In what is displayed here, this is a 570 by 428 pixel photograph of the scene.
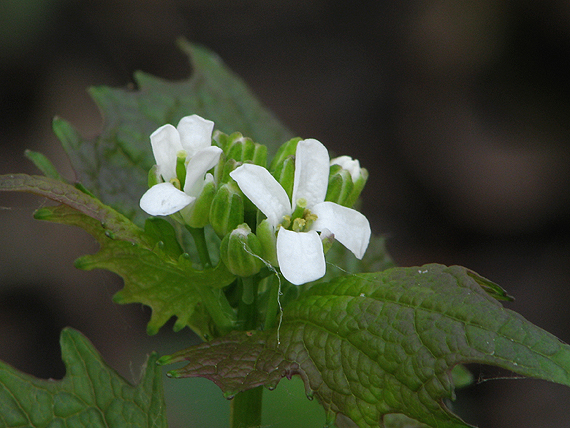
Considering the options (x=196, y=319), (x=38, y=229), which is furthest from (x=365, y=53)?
(x=196, y=319)

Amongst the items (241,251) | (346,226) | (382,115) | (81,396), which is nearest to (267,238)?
(241,251)

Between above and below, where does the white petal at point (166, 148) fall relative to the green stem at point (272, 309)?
above

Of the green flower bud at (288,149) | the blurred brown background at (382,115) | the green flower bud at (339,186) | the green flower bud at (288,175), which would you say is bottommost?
the green flower bud at (288,175)

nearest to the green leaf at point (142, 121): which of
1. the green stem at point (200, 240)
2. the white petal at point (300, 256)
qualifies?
the green stem at point (200, 240)

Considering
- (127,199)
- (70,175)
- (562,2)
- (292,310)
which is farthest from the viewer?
(562,2)

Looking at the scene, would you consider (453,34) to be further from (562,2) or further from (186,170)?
(186,170)

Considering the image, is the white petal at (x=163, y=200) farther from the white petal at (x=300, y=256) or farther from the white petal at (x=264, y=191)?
the white petal at (x=300, y=256)

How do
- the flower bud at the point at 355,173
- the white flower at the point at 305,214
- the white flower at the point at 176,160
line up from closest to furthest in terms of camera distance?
the white flower at the point at 305,214 → the white flower at the point at 176,160 → the flower bud at the point at 355,173
